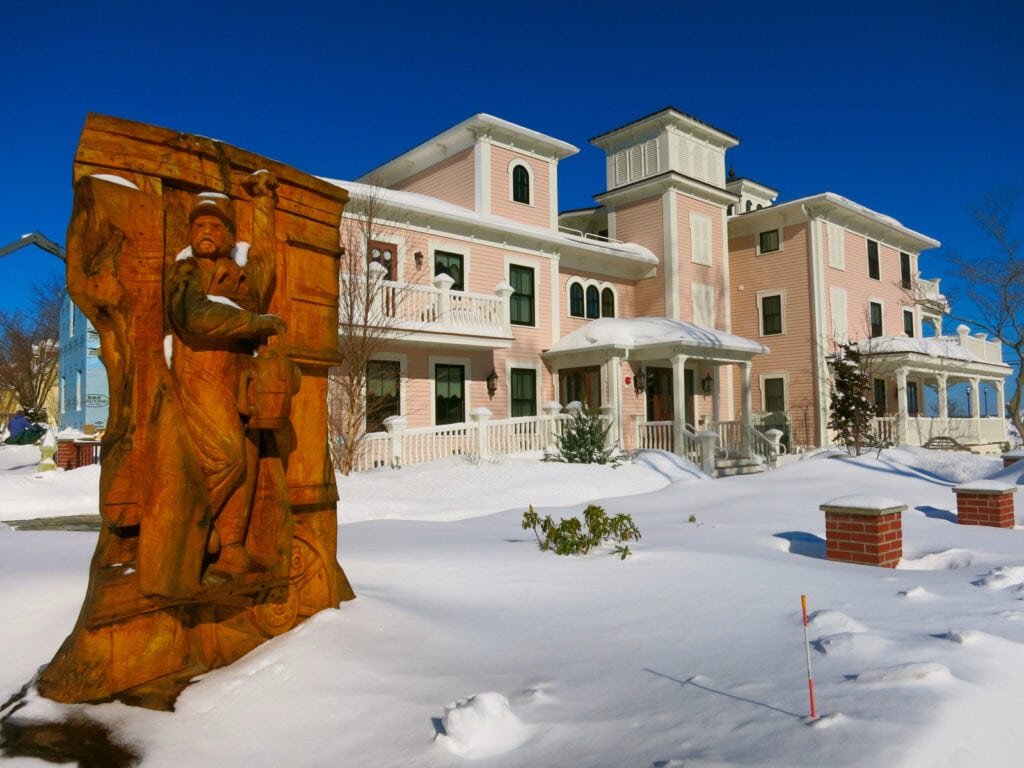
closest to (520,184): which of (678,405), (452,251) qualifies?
(452,251)

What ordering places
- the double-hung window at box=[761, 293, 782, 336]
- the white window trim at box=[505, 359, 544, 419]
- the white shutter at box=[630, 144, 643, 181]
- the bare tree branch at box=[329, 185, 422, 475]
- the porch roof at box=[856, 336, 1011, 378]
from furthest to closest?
the double-hung window at box=[761, 293, 782, 336], the white shutter at box=[630, 144, 643, 181], the porch roof at box=[856, 336, 1011, 378], the white window trim at box=[505, 359, 544, 419], the bare tree branch at box=[329, 185, 422, 475]

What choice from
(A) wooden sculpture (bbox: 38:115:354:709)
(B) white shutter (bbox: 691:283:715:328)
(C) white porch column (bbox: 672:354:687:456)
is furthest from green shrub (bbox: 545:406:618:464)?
(A) wooden sculpture (bbox: 38:115:354:709)

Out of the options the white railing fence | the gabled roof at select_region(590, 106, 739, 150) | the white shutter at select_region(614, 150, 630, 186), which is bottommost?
the white railing fence

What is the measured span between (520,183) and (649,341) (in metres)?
6.28

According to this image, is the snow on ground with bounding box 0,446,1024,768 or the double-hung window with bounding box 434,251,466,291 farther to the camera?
the double-hung window with bounding box 434,251,466,291

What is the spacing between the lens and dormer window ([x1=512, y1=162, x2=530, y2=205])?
19203mm

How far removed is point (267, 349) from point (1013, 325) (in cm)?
1919

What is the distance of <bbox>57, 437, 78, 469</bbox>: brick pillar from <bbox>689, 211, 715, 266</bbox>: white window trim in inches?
712

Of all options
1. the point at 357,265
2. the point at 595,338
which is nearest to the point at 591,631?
the point at 357,265

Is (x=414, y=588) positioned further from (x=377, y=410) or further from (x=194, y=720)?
(x=377, y=410)

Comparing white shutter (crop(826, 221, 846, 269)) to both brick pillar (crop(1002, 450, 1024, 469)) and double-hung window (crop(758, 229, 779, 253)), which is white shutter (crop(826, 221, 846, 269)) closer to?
double-hung window (crop(758, 229, 779, 253))

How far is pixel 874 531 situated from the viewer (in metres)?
6.04

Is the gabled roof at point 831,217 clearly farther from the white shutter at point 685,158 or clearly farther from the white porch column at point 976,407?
the white porch column at point 976,407


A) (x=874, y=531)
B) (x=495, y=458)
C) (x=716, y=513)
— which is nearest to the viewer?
(x=874, y=531)
